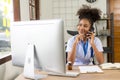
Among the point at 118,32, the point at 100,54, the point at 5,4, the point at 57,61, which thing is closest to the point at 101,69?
the point at 100,54

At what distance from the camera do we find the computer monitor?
1.58m

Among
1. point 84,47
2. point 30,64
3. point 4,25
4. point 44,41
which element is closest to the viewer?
point 44,41

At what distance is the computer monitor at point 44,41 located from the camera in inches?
62.3

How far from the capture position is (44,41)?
163cm

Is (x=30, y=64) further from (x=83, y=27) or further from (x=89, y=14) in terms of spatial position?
(x=89, y=14)

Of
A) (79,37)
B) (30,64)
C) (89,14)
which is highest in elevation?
(89,14)

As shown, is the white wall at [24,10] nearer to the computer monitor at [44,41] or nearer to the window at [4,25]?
the window at [4,25]

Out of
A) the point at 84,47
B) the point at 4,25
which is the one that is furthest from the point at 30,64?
the point at 4,25

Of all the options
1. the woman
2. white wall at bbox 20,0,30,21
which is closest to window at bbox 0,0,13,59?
white wall at bbox 20,0,30,21

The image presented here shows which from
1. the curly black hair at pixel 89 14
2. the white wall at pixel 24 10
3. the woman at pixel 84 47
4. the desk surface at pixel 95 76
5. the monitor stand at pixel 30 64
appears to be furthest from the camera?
the white wall at pixel 24 10

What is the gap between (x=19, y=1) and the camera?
9.79 feet

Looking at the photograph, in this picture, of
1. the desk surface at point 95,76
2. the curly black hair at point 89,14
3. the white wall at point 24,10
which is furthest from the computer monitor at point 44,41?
the white wall at point 24,10

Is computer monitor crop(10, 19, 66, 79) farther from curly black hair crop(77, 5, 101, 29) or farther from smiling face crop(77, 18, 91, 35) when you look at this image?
curly black hair crop(77, 5, 101, 29)

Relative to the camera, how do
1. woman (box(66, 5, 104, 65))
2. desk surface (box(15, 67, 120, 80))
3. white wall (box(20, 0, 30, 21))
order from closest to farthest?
desk surface (box(15, 67, 120, 80))
woman (box(66, 5, 104, 65))
white wall (box(20, 0, 30, 21))
